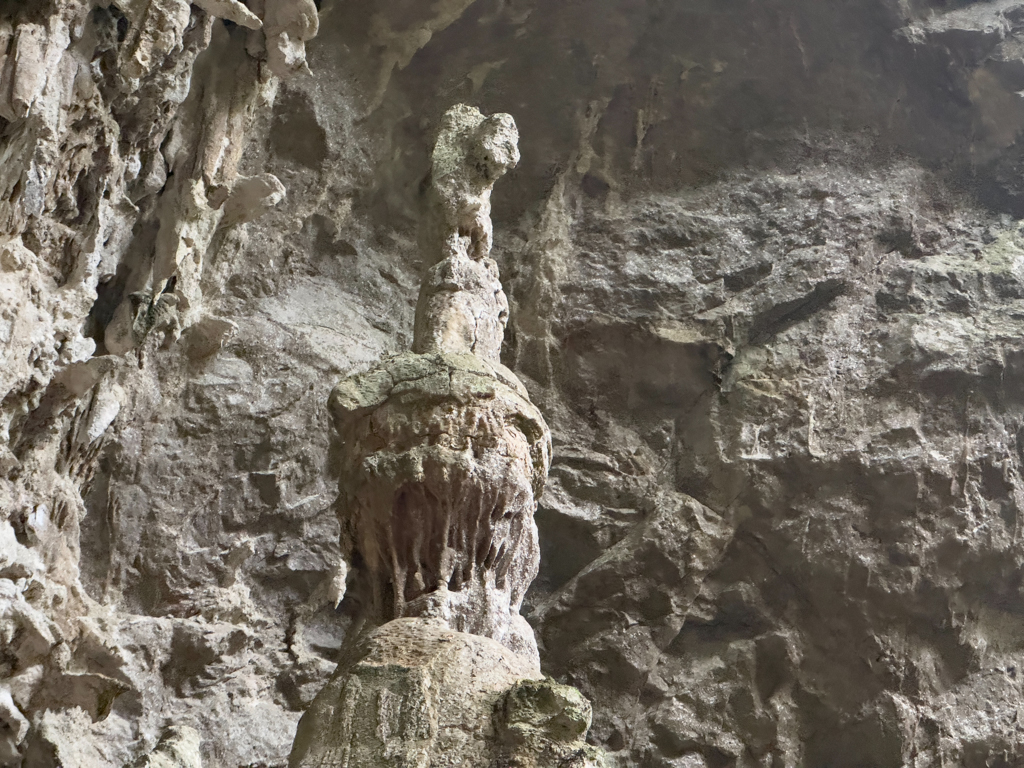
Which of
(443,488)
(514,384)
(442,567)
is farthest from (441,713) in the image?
(514,384)

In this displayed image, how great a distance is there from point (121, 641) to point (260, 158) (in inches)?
92.7

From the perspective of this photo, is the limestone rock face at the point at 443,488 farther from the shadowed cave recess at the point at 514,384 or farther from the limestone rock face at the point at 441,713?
the limestone rock face at the point at 441,713

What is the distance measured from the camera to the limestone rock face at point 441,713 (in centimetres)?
214

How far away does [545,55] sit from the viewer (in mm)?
5742

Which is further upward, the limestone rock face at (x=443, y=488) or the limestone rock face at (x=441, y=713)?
the limestone rock face at (x=443, y=488)

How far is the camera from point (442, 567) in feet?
8.65

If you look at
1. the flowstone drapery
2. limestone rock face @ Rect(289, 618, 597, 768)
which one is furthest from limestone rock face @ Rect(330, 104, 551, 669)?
limestone rock face @ Rect(289, 618, 597, 768)

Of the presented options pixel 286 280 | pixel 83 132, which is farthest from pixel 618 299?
pixel 83 132

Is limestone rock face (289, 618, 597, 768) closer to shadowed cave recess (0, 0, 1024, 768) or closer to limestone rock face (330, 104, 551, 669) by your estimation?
shadowed cave recess (0, 0, 1024, 768)

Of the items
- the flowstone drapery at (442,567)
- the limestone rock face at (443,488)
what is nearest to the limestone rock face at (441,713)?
the flowstone drapery at (442,567)

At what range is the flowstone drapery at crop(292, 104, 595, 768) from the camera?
2.19 metres

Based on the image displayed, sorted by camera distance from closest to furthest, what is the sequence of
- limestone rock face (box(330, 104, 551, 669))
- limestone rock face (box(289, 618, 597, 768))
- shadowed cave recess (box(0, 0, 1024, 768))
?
limestone rock face (box(289, 618, 597, 768)) → limestone rock face (box(330, 104, 551, 669)) → shadowed cave recess (box(0, 0, 1024, 768))

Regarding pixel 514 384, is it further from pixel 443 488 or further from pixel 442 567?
pixel 442 567

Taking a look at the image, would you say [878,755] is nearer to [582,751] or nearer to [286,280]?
[582,751]
